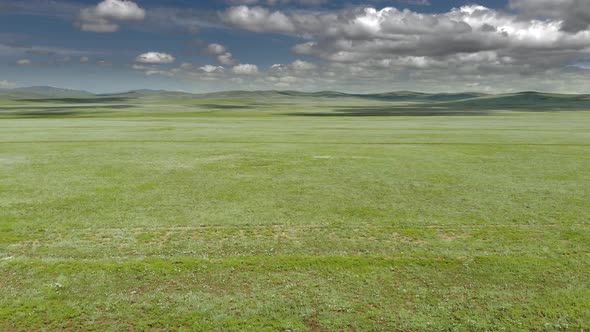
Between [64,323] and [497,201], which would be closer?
[64,323]

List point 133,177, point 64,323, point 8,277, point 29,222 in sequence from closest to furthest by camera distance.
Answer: point 64,323, point 8,277, point 29,222, point 133,177

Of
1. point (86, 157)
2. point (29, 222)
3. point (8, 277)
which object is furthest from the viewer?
point (86, 157)

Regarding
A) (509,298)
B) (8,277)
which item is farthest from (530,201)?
(8,277)

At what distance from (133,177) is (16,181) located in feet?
24.2

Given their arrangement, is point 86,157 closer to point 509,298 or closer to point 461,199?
point 461,199

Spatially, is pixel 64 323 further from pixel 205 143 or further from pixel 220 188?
pixel 205 143

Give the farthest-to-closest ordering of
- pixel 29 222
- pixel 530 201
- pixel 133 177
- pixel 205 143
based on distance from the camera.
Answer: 1. pixel 205 143
2. pixel 133 177
3. pixel 530 201
4. pixel 29 222

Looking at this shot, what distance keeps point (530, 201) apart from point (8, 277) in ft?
79.8

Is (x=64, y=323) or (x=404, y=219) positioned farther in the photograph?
(x=404, y=219)

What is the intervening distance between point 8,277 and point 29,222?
610 centimetres

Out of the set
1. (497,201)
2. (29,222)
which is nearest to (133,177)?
(29,222)

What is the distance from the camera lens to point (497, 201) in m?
21.9

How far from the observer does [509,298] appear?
1160 cm

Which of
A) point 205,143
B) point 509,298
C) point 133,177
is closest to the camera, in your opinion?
point 509,298
